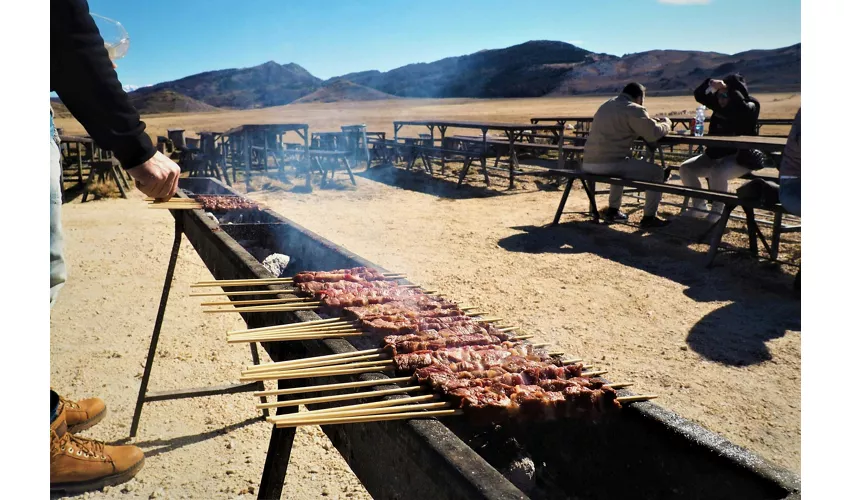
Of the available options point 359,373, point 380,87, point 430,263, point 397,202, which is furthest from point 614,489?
point 380,87

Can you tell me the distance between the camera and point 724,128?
7.82 m

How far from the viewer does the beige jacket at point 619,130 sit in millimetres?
7527

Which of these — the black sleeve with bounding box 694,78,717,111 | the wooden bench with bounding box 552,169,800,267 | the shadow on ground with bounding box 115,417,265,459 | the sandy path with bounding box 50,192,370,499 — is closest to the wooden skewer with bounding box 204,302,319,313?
the sandy path with bounding box 50,192,370,499

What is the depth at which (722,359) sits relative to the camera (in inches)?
164

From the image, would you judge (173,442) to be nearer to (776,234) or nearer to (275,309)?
(275,309)

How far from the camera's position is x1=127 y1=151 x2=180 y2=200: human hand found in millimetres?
2088

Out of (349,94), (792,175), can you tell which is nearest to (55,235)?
(792,175)

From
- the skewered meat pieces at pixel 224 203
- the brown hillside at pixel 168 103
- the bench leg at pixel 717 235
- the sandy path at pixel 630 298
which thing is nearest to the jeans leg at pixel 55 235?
the skewered meat pieces at pixel 224 203

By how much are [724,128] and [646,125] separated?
48.0 inches

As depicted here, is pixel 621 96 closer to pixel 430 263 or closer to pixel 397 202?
pixel 430 263

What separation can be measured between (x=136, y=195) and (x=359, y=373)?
37.3ft

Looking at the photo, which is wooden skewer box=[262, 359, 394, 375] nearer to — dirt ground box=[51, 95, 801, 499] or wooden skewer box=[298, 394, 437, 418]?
wooden skewer box=[298, 394, 437, 418]

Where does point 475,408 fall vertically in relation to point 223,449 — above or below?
above
